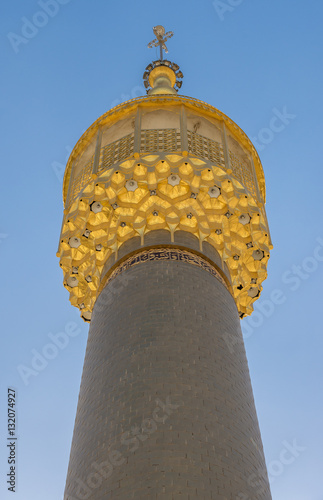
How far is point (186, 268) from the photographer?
502 centimetres

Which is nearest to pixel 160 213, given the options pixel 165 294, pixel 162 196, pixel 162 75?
pixel 162 196

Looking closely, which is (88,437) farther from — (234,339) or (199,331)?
(234,339)

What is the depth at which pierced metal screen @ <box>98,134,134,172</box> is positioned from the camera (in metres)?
5.92

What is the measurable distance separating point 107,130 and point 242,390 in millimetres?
3466

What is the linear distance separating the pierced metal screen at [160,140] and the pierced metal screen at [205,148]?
5.6 inches

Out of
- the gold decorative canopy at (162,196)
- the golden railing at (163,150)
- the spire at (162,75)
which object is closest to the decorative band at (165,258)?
the gold decorative canopy at (162,196)

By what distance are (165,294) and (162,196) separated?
129cm

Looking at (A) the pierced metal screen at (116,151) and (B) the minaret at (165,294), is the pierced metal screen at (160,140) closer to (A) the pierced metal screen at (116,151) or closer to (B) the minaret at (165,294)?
(B) the minaret at (165,294)

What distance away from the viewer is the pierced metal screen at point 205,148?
5.91m

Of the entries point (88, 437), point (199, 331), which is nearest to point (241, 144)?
point (199, 331)

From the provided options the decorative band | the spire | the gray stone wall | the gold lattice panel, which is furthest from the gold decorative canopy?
the spire

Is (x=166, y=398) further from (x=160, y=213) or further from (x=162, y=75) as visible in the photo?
(x=162, y=75)

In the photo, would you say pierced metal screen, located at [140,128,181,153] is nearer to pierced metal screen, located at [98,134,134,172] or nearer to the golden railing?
the golden railing

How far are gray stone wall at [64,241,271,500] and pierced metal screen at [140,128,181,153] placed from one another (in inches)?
54.3
